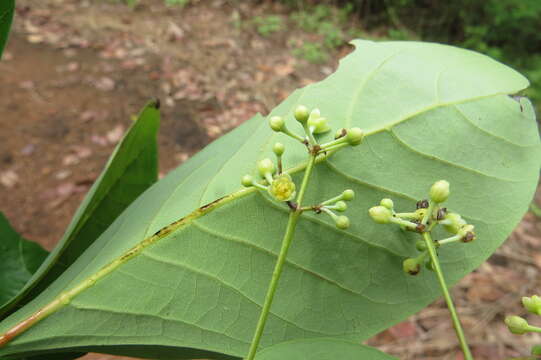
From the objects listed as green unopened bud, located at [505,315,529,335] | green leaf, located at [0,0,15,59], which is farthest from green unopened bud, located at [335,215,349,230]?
green leaf, located at [0,0,15,59]

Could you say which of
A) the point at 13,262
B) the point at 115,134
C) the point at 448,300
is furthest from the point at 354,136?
the point at 115,134

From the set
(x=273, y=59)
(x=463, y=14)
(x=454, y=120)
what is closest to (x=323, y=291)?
(x=454, y=120)

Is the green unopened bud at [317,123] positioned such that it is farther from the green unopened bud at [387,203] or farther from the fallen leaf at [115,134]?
the fallen leaf at [115,134]

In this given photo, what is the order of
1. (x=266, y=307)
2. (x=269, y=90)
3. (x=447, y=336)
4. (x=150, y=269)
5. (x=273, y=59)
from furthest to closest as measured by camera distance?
(x=273, y=59) → (x=269, y=90) → (x=447, y=336) → (x=150, y=269) → (x=266, y=307)

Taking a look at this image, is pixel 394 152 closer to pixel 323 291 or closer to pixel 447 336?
pixel 323 291

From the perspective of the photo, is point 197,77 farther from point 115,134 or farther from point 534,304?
point 534,304

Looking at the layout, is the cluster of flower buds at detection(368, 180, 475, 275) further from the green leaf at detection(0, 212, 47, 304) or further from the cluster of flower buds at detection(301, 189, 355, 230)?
the green leaf at detection(0, 212, 47, 304)

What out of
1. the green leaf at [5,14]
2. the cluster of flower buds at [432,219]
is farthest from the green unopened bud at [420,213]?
the green leaf at [5,14]
